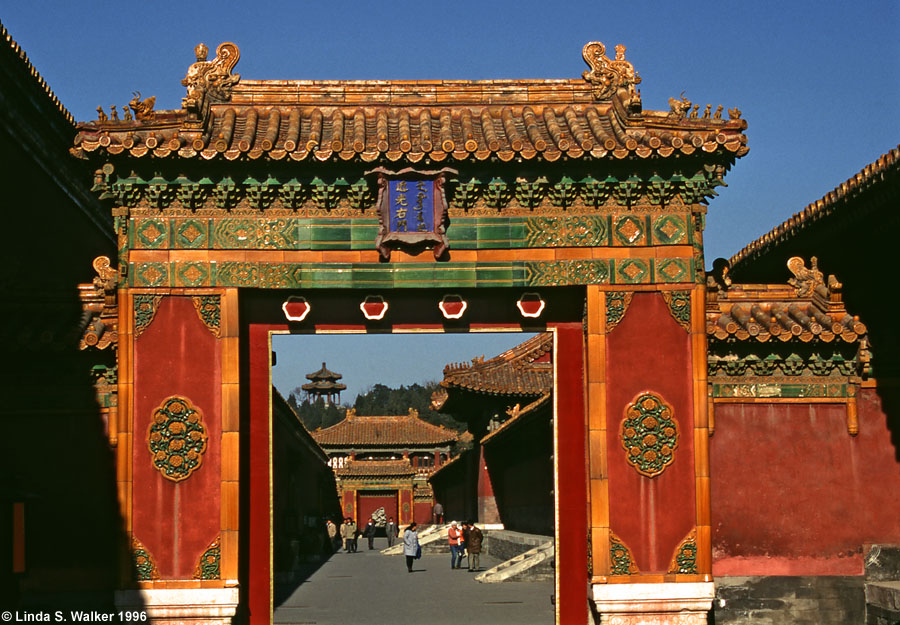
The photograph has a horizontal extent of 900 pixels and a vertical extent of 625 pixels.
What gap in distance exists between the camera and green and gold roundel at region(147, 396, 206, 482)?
Result: 14531 mm

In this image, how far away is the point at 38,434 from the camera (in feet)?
50.3

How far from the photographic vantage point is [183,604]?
46.6 feet

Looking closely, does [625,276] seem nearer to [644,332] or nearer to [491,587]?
[644,332]

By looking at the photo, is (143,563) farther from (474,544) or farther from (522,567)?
(474,544)

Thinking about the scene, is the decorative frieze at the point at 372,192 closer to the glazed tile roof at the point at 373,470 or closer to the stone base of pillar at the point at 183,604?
the stone base of pillar at the point at 183,604

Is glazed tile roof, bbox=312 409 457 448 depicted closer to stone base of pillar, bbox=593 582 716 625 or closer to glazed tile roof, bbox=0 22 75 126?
glazed tile roof, bbox=0 22 75 126

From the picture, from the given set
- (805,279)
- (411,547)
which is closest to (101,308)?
(805,279)

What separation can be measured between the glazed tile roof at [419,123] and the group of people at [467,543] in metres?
19.2

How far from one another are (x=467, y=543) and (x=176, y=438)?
20.2 meters

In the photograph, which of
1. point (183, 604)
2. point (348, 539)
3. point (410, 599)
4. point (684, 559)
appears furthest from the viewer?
point (348, 539)

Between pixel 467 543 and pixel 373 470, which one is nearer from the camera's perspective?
pixel 467 543

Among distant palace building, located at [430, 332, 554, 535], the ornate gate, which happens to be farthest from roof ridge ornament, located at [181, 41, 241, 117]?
distant palace building, located at [430, 332, 554, 535]

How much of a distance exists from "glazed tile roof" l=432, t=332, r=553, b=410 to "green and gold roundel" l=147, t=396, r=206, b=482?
23575 mm

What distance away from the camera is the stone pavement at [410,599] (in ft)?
68.0
